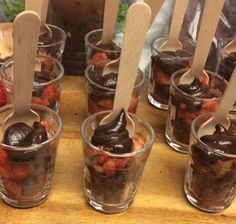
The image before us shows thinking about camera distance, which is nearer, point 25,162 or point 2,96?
point 25,162

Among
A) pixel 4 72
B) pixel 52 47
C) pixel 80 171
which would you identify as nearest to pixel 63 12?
pixel 52 47

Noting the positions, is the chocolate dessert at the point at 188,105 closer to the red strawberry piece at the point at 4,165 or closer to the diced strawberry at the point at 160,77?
the diced strawberry at the point at 160,77

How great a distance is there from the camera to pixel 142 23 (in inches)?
23.7

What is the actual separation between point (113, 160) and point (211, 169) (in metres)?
0.14

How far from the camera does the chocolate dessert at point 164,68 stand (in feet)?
2.88

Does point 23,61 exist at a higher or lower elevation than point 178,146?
higher

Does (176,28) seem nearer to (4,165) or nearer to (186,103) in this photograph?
(186,103)

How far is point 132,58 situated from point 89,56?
292 millimetres

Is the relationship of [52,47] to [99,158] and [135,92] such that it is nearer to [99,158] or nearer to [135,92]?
[135,92]

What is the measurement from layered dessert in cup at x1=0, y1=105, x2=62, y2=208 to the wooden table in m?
0.02

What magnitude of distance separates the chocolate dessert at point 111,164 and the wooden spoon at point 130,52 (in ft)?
0.05

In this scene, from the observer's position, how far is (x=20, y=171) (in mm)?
628

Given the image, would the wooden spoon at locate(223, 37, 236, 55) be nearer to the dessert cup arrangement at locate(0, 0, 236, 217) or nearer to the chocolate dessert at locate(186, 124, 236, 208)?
the dessert cup arrangement at locate(0, 0, 236, 217)

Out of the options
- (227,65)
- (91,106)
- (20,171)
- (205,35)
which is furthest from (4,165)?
(227,65)
